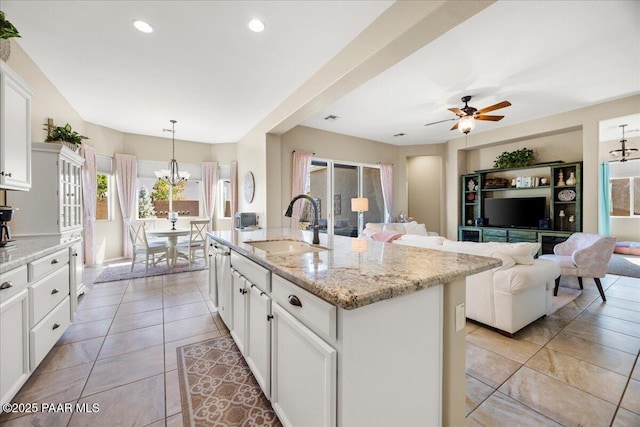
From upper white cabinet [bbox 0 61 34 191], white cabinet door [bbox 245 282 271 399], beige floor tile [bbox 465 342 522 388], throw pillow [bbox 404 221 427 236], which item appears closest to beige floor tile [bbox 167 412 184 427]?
white cabinet door [bbox 245 282 271 399]

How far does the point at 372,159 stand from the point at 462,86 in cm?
311

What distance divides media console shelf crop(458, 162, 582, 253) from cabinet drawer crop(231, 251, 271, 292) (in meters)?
5.76

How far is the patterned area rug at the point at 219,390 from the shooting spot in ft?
4.87

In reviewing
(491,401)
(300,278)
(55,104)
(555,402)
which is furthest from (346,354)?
(55,104)

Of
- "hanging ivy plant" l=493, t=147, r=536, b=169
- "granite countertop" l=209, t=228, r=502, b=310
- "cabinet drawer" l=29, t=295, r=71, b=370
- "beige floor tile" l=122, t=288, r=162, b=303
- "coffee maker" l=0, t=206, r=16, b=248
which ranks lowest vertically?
"beige floor tile" l=122, t=288, r=162, b=303

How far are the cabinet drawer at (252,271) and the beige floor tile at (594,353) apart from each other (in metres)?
2.47

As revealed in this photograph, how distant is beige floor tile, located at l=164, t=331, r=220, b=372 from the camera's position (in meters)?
1.98

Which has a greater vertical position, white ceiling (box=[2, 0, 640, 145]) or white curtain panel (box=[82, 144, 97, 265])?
white ceiling (box=[2, 0, 640, 145])

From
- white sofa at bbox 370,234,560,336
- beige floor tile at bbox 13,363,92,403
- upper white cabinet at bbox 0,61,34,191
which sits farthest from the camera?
white sofa at bbox 370,234,560,336

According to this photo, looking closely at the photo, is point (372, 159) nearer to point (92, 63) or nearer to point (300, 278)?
point (92, 63)

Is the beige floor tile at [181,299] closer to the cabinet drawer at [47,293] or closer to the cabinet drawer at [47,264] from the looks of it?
the cabinet drawer at [47,293]

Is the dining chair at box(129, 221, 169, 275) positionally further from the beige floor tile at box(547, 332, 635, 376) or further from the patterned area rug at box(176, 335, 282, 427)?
the beige floor tile at box(547, 332, 635, 376)

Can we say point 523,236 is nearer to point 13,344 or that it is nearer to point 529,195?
point 529,195

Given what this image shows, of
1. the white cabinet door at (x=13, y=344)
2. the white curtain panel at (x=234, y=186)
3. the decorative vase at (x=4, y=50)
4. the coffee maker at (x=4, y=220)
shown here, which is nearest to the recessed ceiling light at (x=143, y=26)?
the decorative vase at (x=4, y=50)
